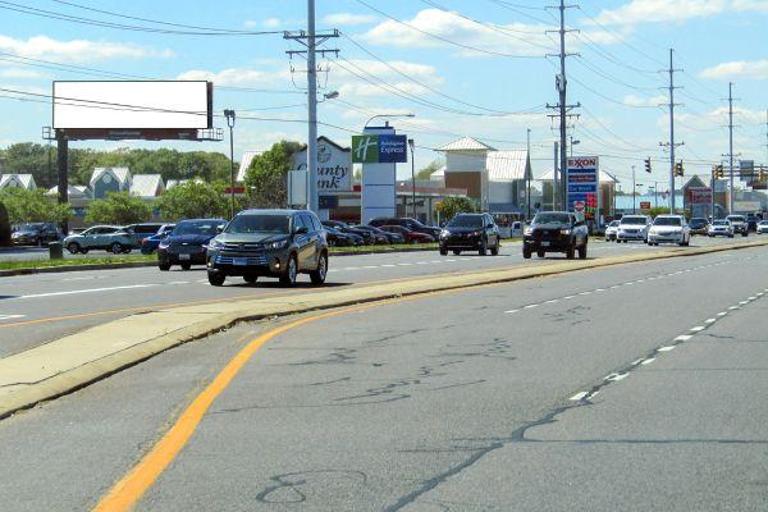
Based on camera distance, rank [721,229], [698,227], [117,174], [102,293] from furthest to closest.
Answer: [117,174], [698,227], [721,229], [102,293]

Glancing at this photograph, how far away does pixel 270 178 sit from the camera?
12262 centimetres

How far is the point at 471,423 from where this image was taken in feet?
31.9

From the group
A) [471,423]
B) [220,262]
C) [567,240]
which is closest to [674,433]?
[471,423]

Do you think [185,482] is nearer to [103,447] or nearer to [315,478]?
[315,478]

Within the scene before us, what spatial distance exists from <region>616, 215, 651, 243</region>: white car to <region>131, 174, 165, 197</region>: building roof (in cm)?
9709

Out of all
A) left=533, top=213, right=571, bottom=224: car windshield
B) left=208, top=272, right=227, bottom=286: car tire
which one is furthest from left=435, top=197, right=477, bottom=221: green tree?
left=208, top=272, right=227, bottom=286: car tire

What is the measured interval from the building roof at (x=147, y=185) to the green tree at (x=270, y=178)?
45.0 m

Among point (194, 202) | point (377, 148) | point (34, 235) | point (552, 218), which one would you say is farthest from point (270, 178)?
point (552, 218)

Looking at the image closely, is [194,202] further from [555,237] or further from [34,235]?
[555,237]

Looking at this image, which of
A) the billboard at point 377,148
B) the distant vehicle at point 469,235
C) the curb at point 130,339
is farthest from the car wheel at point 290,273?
the billboard at point 377,148

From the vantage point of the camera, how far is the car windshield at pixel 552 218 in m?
49.7

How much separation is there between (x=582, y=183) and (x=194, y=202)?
48.3 metres

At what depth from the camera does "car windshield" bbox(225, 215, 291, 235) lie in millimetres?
28578

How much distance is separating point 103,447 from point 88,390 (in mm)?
3068
